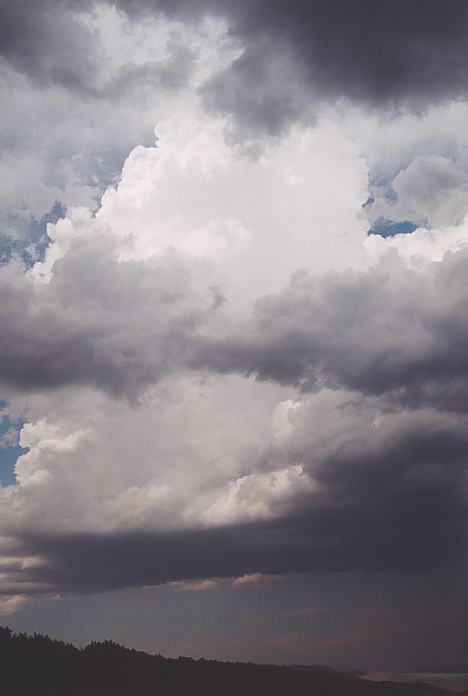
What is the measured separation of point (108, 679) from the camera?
174750mm

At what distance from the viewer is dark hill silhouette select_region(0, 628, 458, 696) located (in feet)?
523

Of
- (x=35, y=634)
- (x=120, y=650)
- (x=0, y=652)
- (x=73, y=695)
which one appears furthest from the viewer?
(x=120, y=650)

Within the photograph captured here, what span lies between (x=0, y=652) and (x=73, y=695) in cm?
2690

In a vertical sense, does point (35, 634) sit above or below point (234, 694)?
above

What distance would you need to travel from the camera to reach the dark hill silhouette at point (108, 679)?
160 meters

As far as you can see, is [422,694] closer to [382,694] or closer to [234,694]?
[382,694]

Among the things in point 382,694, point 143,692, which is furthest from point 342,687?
point 143,692

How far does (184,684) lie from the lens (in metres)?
190

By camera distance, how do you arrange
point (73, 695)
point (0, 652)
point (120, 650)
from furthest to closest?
point (120, 650) < point (0, 652) < point (73, 695)

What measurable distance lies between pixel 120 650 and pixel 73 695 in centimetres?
4154

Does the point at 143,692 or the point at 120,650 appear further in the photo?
the point at 120,650

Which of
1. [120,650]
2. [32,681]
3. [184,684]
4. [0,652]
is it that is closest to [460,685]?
[184,684]

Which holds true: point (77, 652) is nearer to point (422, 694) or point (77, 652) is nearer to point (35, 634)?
point (35, 634)

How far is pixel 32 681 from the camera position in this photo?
158 metres
